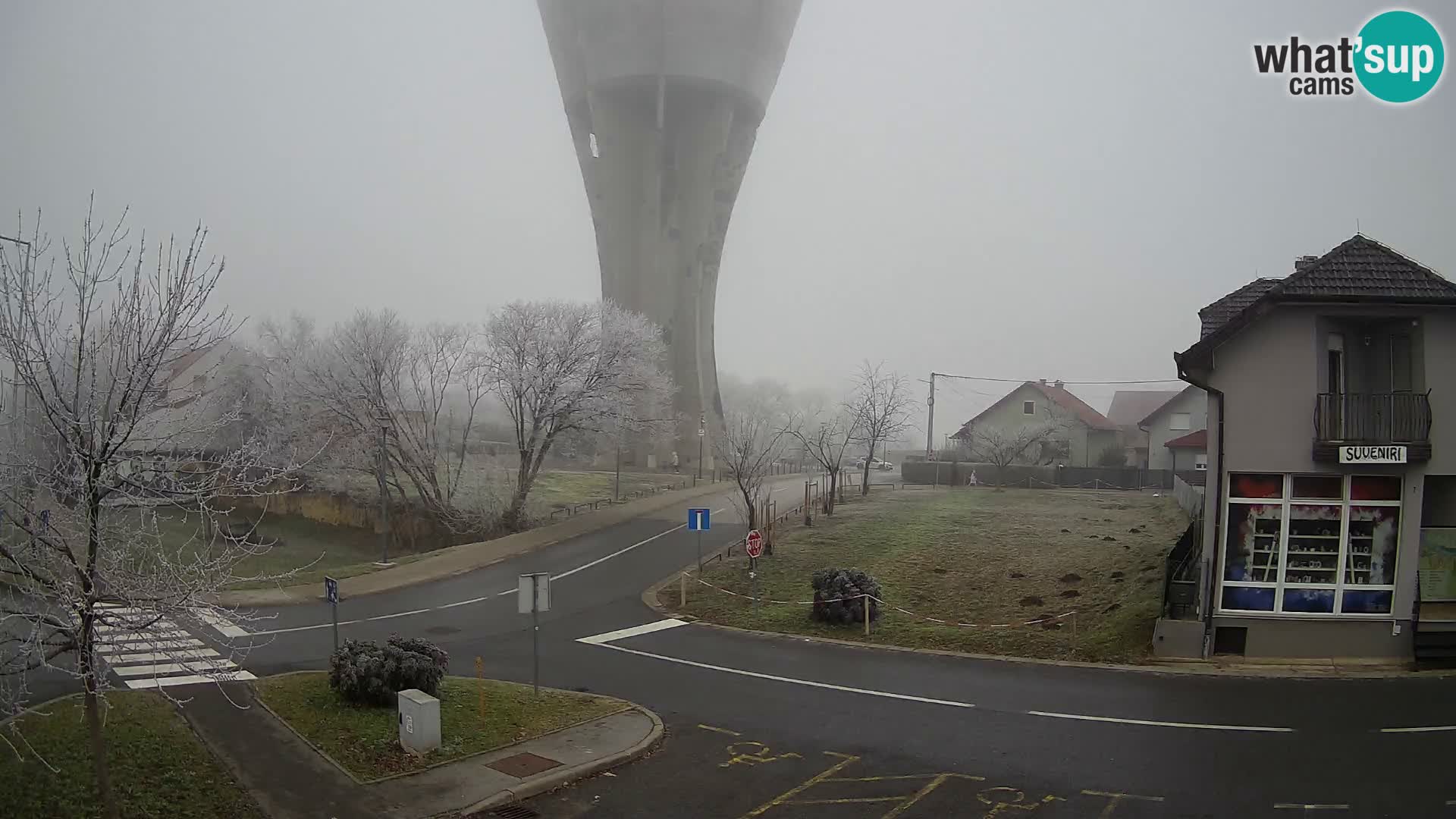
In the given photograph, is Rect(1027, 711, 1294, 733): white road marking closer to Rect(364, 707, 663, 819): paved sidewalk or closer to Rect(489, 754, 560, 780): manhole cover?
Rect(364, 707, 663, 819): paved sidewalk

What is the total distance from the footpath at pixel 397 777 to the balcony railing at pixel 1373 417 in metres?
12.6

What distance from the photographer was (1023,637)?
734 inches

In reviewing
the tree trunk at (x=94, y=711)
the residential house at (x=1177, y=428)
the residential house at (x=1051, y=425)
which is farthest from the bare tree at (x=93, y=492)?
the residential house at (x=1051, y=425)

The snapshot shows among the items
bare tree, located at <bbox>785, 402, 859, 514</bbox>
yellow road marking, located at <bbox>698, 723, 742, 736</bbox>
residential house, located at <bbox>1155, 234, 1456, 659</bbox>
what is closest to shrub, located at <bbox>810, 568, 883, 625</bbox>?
residential house, located at <bbox>1155, 234, 1456, 659</bbox>

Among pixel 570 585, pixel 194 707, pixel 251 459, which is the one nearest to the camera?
pixel 251 459

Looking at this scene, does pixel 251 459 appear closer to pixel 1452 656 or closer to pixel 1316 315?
pixel 1316 315

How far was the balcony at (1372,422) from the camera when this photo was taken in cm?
1566

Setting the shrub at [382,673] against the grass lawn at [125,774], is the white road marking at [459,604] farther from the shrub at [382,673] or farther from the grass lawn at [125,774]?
the grass lawn at [125,774]

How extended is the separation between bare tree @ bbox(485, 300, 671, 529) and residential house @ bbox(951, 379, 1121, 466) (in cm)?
3291

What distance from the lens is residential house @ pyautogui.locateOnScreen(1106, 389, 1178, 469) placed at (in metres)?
65.1

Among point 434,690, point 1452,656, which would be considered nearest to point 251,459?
point 434,690

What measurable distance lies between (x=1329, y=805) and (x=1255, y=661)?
7041mm

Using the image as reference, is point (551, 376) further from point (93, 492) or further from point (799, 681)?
point (93, 492)

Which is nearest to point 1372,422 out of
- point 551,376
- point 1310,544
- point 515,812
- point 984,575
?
point 1310,544
